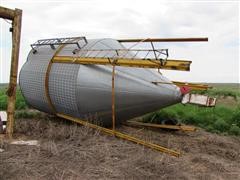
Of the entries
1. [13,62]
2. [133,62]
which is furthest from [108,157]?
[13,62]

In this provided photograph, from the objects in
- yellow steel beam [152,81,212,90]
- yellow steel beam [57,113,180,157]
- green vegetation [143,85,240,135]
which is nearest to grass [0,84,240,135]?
green vegetation [143,85,240,135]

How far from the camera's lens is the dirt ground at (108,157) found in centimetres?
573

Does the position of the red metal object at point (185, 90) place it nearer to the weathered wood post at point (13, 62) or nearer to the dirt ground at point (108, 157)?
the dirt ground at point (108, 157)

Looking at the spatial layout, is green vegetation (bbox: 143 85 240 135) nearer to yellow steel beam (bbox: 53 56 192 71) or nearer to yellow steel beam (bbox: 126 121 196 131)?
yellow steel beam (bbox: 126 121 196 131)

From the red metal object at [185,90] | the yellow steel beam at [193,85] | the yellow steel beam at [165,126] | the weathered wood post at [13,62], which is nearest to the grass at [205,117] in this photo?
the yellow steel beam at [165,126]

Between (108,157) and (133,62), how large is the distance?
5.95ft

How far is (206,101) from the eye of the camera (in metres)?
7.79

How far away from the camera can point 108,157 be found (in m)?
6.54

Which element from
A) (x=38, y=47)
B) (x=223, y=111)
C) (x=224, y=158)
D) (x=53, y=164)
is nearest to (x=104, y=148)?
(x=53, y=164)

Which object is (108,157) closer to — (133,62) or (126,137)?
(126,137)

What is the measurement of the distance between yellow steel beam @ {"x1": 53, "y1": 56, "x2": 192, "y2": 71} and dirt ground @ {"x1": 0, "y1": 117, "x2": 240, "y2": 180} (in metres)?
1.44

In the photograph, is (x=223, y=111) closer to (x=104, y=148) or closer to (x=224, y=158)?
(x=224, y=158)

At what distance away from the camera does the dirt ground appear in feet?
18.8

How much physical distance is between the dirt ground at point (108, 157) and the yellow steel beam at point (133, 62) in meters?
1.44
